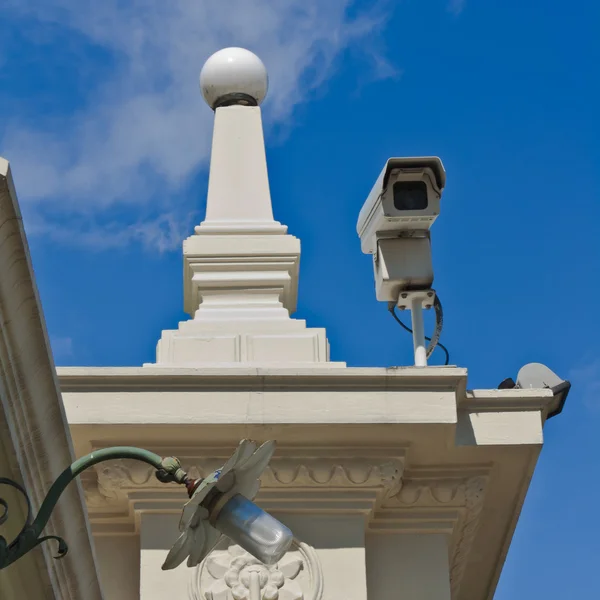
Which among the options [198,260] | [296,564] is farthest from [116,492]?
[198,260]

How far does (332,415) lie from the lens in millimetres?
11203

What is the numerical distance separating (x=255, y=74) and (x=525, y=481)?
4096 mm

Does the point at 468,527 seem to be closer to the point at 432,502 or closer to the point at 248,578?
the point at 432,502

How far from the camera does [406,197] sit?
12117 millimetres

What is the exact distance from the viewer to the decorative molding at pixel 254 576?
36.3 ft

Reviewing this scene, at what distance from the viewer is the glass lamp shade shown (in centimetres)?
583

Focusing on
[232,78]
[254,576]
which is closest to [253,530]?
[254,576]

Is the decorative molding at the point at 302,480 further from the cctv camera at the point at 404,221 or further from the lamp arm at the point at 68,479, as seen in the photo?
the lamp arm at the point at 68,479

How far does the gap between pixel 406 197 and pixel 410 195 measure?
0.10 feet

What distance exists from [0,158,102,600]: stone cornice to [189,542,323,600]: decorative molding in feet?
10.9

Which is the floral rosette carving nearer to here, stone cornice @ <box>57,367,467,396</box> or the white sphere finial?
stone cornice @ <box>57,367,467,396</box>

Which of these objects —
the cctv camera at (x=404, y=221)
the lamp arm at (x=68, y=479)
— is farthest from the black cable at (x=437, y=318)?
the lamp arm at (x=68, y=479)

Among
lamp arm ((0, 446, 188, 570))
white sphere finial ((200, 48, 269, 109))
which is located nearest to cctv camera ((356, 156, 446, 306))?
white sphere finial ((200, 48, 269, 109))

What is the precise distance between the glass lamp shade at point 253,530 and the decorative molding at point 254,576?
17.1ft
